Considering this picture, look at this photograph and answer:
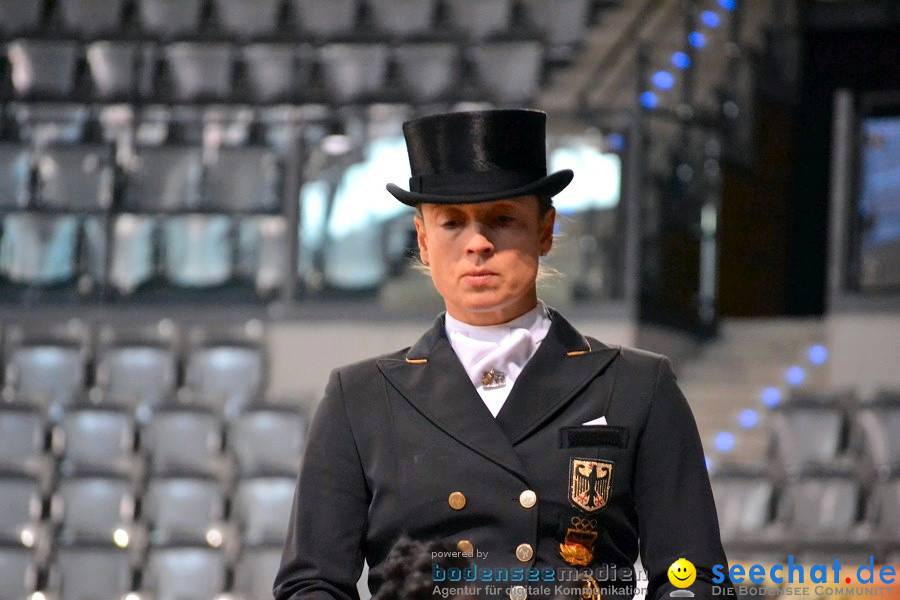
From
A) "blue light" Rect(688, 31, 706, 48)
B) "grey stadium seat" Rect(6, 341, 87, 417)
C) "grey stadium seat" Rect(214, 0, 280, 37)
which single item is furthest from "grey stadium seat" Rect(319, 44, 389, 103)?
"grey stadium seat" Rect(6, 341, 87, 417)

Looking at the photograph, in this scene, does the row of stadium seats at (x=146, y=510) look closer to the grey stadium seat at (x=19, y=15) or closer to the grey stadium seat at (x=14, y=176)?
the grey stadium seat at (x=14, y=176)

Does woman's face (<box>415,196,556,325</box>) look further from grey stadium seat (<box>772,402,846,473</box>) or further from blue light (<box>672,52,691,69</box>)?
blue light (<box>672,52,691,69</box>)

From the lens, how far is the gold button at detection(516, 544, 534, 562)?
79.9 inches

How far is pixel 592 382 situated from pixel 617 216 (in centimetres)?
500

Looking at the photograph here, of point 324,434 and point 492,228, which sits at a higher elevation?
point 492,228

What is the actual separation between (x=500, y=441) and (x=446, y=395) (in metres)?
0.11

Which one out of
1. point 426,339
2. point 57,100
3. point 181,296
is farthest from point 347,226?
point 426,339

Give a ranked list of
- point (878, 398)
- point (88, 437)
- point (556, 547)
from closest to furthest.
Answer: point (556, 547) → point (878, 398) → point (88, 437)

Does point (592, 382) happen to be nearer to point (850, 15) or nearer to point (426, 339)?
point (426, 339)

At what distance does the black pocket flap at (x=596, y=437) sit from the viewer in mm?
2078

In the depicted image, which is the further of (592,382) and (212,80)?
(212,80)

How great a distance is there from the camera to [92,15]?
30.7 ft

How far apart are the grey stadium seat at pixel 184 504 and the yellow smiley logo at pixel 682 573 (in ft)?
14.6

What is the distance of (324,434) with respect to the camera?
213cm
